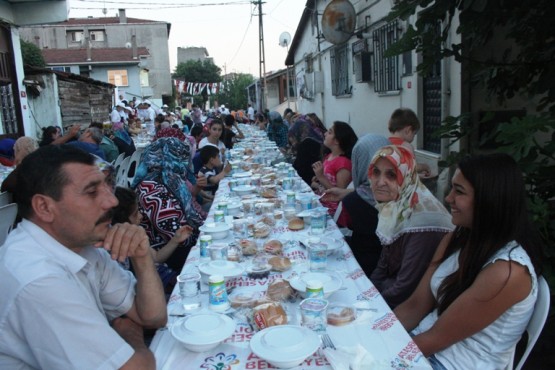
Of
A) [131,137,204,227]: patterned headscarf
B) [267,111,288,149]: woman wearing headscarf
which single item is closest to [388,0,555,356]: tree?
[131,137,204,227]: patterned headscarf

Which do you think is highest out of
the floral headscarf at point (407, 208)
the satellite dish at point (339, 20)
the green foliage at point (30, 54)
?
the green foliage at point (30, 54)

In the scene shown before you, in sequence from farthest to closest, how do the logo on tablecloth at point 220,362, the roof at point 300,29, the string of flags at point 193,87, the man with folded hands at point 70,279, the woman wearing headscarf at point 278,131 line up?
1. the string of flags at point 193,87
2. the roof at point 300,29
3. the woman wearing headscarf at point 278,131
4. the logo on tablecloth at point 220,362
5. the man with folded hands at point 70,279

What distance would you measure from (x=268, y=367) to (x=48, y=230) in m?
0.89

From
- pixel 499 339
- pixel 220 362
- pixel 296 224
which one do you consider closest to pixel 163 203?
pixel 296 224

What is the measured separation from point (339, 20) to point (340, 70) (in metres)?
2.75

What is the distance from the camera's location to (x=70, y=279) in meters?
1.35

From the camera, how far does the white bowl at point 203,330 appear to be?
1.55 metres

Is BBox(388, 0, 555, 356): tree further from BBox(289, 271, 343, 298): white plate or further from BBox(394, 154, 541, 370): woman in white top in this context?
BBox(289, 271, 343, 298): white plate

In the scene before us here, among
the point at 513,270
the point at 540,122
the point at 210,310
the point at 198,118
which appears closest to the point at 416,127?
the point at 540,122

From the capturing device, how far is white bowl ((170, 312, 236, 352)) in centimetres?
155

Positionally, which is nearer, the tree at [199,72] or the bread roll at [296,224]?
the bread roll at [296,224]

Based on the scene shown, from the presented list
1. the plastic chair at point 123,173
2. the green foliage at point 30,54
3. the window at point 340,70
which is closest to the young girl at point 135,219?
the plastic chair at point 123,173

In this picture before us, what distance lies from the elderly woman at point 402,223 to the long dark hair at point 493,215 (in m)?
0.42

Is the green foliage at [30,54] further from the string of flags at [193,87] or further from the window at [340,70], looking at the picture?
the string of flags at [193,87]
